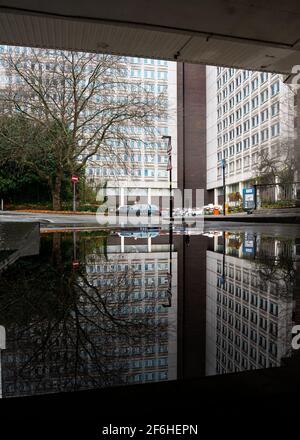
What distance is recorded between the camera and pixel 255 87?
187 ft

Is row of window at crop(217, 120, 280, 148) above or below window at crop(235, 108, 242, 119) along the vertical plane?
below

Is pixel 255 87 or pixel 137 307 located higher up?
pixel 255 87

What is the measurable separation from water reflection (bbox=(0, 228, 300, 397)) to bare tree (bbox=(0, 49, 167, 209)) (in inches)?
757

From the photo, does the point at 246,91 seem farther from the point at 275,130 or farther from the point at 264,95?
the point at 275,130

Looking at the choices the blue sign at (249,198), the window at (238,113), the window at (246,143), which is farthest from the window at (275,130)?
the blue sign at (249,198)

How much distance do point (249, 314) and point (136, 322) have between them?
86 cm

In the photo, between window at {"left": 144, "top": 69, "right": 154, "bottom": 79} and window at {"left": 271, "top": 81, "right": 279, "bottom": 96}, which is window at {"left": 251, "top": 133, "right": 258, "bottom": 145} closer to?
Result: window at {"left": 271, "top": 81, "right": 279, "bottom": 96}

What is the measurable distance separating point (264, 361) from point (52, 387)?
41.9 inches

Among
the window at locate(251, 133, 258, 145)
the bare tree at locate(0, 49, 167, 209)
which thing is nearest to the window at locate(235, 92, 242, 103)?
the window at locate(251, 133, 258, 145)

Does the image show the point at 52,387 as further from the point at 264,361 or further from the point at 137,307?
the point at 137,307

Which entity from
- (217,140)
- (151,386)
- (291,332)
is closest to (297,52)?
(291,332)

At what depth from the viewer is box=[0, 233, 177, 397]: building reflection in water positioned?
1.74 m

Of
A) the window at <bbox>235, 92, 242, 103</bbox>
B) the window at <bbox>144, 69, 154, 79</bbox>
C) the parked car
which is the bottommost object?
the parked car

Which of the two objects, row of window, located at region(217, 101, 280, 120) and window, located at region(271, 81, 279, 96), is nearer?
window, located at region(271, 81, 279, 96)
